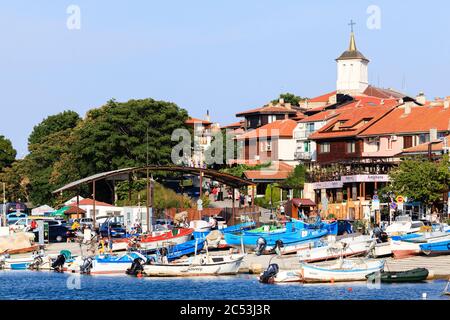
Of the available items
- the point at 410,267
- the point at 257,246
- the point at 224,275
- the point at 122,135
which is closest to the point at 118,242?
the point at 257,246

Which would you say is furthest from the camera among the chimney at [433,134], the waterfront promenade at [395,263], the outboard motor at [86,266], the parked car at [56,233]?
the chimney at [433,134]

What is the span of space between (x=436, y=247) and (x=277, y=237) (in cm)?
1124

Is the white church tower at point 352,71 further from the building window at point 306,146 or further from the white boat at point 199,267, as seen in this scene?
the white boat at point 199,267

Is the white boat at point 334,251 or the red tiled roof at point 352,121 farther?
the red tiled roof at point 352,121

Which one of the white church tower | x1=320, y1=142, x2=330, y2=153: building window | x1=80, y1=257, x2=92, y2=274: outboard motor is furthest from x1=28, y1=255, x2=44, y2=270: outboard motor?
the white church tower

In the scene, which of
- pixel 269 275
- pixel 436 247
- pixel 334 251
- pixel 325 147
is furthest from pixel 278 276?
pixel 325 147

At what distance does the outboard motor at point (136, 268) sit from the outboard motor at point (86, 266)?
2653mm

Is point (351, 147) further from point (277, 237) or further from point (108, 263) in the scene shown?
point (108, 263)

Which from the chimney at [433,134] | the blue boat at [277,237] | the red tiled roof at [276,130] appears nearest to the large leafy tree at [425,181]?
the chimney at [433,134]

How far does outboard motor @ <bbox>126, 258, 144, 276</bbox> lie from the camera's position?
47219 mm

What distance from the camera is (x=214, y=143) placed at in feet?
399

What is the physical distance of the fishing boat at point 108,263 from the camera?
1928 inches

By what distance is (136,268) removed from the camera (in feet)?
156
